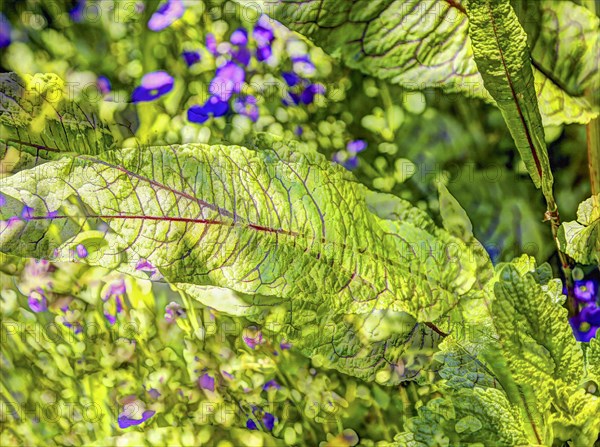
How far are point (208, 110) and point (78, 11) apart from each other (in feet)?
0.45

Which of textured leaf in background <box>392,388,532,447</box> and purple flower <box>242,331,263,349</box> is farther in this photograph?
purple flower <box>242,331,263,349</box>

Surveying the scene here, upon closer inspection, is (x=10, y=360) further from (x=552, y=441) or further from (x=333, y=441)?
(x=552, y=441)

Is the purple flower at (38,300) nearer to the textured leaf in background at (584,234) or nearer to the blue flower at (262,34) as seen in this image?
the blue flower at (262,34)

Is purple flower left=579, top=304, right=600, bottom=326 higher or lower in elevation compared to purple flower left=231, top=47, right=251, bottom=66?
lower

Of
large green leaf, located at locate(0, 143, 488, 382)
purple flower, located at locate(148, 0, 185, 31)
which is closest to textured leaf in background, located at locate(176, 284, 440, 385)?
large green leaf, located at locate(0, 143, 488, 382)

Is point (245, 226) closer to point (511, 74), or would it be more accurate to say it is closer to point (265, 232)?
point (265, 232)

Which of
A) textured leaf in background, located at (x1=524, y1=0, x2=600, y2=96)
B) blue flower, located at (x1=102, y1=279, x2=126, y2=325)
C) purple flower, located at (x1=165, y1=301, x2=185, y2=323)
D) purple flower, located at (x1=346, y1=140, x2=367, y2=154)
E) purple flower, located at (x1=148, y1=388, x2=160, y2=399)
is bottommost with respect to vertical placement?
purple flower, located at (x1=148, y1=388, x2=160, y2=399)

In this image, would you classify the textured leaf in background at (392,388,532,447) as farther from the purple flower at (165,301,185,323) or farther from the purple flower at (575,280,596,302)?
the purple flower at (165,301,185,323)

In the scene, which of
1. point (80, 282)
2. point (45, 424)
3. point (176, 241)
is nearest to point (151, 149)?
point (176, 241)

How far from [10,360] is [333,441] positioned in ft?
1.02

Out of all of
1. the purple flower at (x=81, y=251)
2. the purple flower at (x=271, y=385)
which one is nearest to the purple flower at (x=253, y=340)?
the purple flower at (x=271, y=385)

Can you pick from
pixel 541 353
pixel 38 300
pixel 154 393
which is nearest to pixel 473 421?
pixel 541 353

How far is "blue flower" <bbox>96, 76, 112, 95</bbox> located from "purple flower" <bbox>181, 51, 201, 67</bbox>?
6 centimetres

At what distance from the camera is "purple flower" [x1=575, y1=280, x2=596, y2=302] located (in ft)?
1.52
